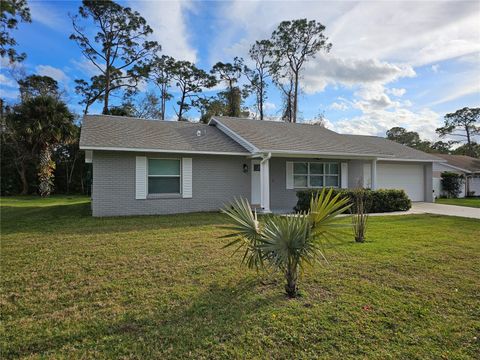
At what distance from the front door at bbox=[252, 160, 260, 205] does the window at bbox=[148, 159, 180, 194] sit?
3.48 meters

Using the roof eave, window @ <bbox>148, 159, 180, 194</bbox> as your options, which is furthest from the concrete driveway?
window @ <bbox>148, 159, 180, 194</bbox>

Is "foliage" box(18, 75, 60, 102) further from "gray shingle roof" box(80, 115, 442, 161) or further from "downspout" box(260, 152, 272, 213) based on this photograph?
"downspout" box(260, 152, 272, 213)

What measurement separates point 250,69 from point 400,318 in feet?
116

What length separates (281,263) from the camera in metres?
4.00

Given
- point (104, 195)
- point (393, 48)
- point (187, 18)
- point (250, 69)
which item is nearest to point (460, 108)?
point (250, 69)

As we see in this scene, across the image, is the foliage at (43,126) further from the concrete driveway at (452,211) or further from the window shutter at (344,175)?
the concrete driveway at (452,211)

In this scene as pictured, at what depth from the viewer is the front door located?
1386 centimetres

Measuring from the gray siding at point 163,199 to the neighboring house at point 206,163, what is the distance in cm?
3

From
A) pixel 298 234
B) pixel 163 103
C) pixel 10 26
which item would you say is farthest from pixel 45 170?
pixel 298 234

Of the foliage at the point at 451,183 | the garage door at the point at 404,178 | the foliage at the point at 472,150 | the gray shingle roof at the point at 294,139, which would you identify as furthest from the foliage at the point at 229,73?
the foliage at the point at 472,150

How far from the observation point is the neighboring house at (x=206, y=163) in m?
11.5

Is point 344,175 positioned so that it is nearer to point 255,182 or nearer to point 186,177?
point 255,182

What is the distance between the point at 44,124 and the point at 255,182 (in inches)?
681

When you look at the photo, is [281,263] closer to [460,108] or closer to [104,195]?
[104,195]
